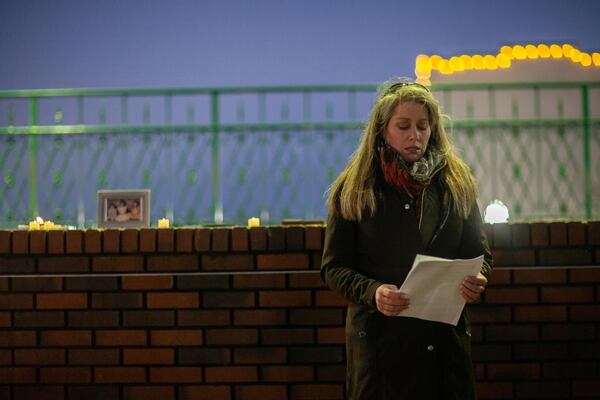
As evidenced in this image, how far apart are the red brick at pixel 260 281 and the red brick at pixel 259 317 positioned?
102mm

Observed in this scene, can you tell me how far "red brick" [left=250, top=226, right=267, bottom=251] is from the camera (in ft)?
8.61

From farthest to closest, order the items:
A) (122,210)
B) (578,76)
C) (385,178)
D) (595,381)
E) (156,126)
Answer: (578,76), (156,126), (122,210), (595,381), (385,178)

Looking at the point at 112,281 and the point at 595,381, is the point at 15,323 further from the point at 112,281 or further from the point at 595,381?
the point at 595,381

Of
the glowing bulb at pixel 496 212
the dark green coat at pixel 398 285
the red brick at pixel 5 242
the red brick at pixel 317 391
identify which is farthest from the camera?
the glowing bulb at pixel 496 212

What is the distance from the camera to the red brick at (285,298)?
8.55 ft

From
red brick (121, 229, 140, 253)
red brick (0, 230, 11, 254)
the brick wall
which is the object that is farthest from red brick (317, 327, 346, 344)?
red brick (0, 230, 11, 254)

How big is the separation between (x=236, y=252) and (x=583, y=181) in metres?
1.65

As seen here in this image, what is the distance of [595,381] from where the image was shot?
2.59 meters

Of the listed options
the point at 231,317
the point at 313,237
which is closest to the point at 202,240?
the point at 231,317

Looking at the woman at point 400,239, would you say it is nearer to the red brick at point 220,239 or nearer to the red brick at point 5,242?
the red brick at point 220,239

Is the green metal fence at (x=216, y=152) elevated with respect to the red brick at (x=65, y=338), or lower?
elevated

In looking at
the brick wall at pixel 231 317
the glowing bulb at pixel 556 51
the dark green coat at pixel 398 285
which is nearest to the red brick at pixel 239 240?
the brick wall at pixel 231 317

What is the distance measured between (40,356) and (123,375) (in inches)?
14.2

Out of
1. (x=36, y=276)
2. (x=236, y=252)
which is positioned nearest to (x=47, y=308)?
(x=36, y=276)
